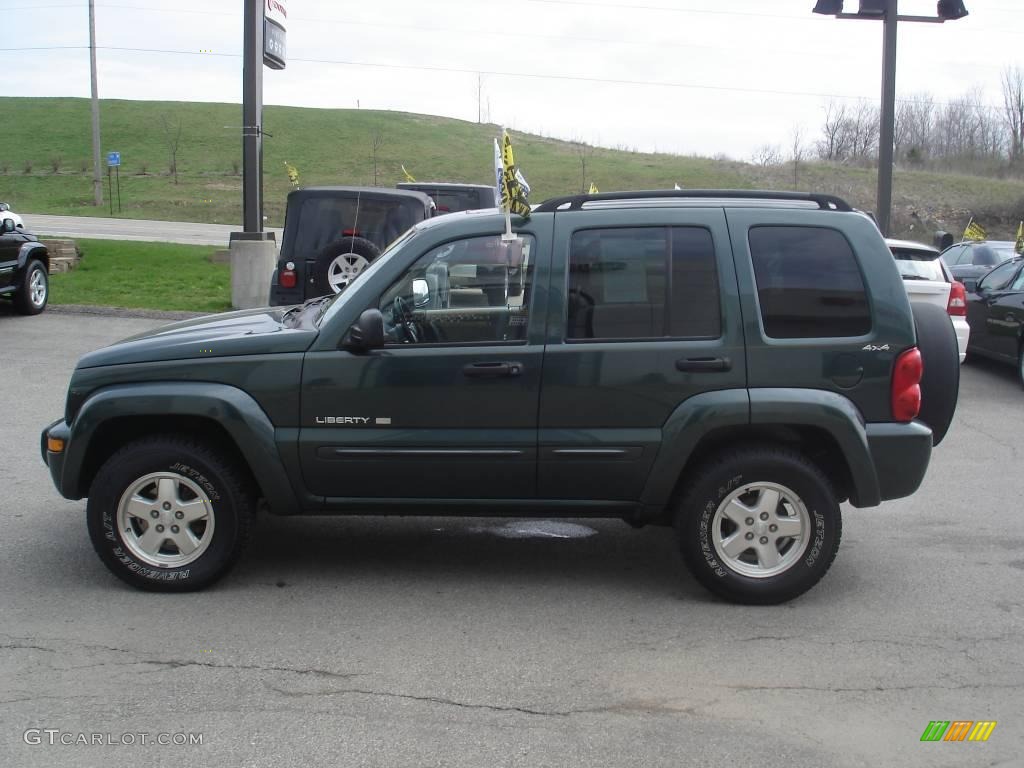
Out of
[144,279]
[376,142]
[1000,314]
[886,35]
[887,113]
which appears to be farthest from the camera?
[376,142]

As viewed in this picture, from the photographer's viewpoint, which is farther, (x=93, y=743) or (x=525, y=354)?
(x=525, y=354)

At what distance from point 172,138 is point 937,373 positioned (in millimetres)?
66891

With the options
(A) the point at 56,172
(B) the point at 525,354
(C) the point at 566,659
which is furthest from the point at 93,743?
(A) the point at 56,172

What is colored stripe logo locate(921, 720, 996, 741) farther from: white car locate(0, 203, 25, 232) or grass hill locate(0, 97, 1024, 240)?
grass hill locate(0, 97, 1024, 240)

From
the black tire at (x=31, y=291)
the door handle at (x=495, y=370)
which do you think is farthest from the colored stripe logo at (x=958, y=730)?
the black tire at (x=31, y=291)

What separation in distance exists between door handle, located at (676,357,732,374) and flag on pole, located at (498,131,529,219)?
3.49 ft

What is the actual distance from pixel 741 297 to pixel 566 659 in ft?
6.27

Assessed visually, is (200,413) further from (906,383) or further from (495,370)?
(906,383)

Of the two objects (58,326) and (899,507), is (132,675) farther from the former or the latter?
(58,326)

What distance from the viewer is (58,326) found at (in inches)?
556

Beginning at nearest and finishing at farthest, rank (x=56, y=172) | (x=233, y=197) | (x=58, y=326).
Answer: (x=58, y=326) → (x=233, y=197) → (x=56, y=172)

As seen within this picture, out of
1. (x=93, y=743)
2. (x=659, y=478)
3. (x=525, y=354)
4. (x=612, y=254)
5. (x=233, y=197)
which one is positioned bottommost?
(x=93, y=743)

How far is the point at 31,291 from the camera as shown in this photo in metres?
14.6

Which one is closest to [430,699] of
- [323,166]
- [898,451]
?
→ [898,451]
